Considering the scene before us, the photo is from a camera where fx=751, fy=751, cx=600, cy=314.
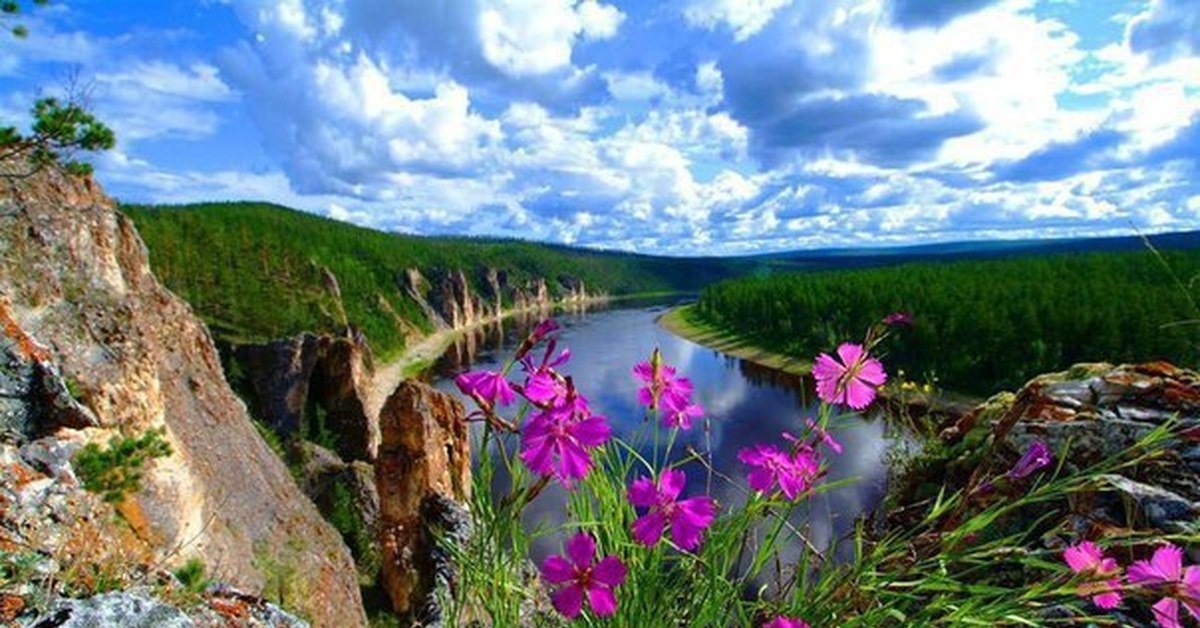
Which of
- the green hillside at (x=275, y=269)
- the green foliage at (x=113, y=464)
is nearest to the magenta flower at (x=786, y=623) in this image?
the green foliage at (x=113, y=464)

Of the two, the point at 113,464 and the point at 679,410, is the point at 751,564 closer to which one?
the point at 679,410

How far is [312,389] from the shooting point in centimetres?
4369

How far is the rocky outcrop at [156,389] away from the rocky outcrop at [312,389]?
2746 cm

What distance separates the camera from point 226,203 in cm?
18612

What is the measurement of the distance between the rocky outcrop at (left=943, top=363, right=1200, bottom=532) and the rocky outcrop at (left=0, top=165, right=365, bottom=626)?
7062 mm

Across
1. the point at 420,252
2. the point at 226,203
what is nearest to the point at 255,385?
the point at 420,252

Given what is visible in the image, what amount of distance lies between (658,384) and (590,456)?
1.27ft

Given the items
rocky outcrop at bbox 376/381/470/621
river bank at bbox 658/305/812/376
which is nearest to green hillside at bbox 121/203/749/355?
river bank at bbox 658/305/812/376

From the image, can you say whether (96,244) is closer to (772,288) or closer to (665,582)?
(665,582)

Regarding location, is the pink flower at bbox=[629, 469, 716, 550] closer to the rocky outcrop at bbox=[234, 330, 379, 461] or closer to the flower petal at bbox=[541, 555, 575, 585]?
the flower petal at bbox=[541, 555, 575, 585]

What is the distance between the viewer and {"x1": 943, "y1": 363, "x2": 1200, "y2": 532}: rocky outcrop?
2.86 meters

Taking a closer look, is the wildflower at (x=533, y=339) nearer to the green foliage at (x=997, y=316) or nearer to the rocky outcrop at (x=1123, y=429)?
the rocky outcrop at (x=1123, y=429)

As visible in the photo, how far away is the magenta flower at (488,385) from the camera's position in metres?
1.82

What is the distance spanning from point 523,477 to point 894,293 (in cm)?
8958
